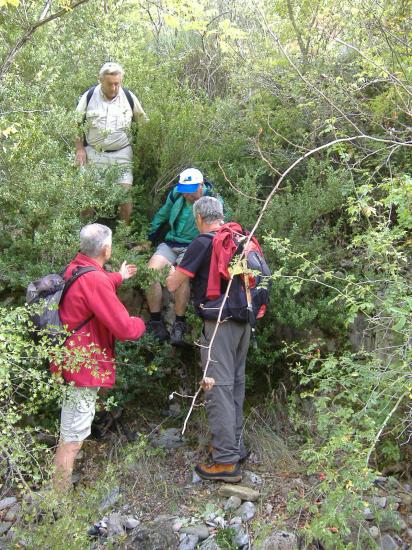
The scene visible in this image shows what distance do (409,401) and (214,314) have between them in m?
1.50

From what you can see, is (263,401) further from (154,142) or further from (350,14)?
(350,14)

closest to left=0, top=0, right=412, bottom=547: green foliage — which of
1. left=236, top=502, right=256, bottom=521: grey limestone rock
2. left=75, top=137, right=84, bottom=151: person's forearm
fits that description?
left=75, top=137, right=84, bottom=151: person's forearm

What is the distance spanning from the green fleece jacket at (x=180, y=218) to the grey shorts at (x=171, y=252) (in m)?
0.06

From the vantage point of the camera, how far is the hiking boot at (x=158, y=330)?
5039mm

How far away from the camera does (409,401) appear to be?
402 centimetres

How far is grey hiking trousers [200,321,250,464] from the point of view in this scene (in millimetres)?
4082

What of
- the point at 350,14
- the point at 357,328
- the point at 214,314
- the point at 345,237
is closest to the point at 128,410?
the point at 214,314

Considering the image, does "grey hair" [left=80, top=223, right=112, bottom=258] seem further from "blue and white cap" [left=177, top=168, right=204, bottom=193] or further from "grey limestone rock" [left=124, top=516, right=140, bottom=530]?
"grey limestone rock" [left=124, top=516, right=140, bottom=530]

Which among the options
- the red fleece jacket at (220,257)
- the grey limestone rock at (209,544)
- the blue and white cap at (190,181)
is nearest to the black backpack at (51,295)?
the red fleece jacket at (220,257)

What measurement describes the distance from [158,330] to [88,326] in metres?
1.31

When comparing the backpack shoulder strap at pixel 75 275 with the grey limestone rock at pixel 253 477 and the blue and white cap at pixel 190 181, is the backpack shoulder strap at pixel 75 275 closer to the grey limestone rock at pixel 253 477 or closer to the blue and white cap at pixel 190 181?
the blue and white cap at pixel 190 181

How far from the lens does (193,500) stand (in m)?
4.17

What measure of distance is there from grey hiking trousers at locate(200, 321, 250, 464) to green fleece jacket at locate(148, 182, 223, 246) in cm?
121

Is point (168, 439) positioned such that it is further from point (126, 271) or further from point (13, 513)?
point (126, 271)
